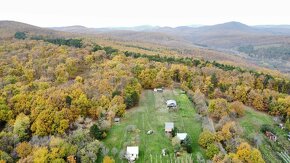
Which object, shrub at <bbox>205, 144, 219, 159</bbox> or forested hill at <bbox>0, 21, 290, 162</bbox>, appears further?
forested hill at <bbox>0, 21, 290, 162</bbox>

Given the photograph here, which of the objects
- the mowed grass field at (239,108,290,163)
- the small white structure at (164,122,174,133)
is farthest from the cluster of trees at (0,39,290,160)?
the small white structure at (164,122,174,133)

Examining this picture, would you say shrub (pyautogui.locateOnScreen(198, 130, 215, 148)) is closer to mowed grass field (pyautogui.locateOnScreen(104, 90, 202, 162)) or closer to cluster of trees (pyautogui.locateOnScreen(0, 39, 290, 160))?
→ cluster of trees (pyautogui.locateOnScreen(0, 39, 290, 160))

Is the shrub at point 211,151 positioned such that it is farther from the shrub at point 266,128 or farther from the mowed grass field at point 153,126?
the shrub at point 266,128

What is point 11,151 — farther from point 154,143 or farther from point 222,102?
point 222,102

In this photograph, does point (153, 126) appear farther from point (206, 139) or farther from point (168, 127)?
point (206, 139)

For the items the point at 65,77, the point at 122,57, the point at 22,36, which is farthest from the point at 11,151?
the point at 22,36

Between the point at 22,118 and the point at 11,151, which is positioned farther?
the point at 22,118

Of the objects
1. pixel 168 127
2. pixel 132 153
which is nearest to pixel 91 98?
pixel 168 127
